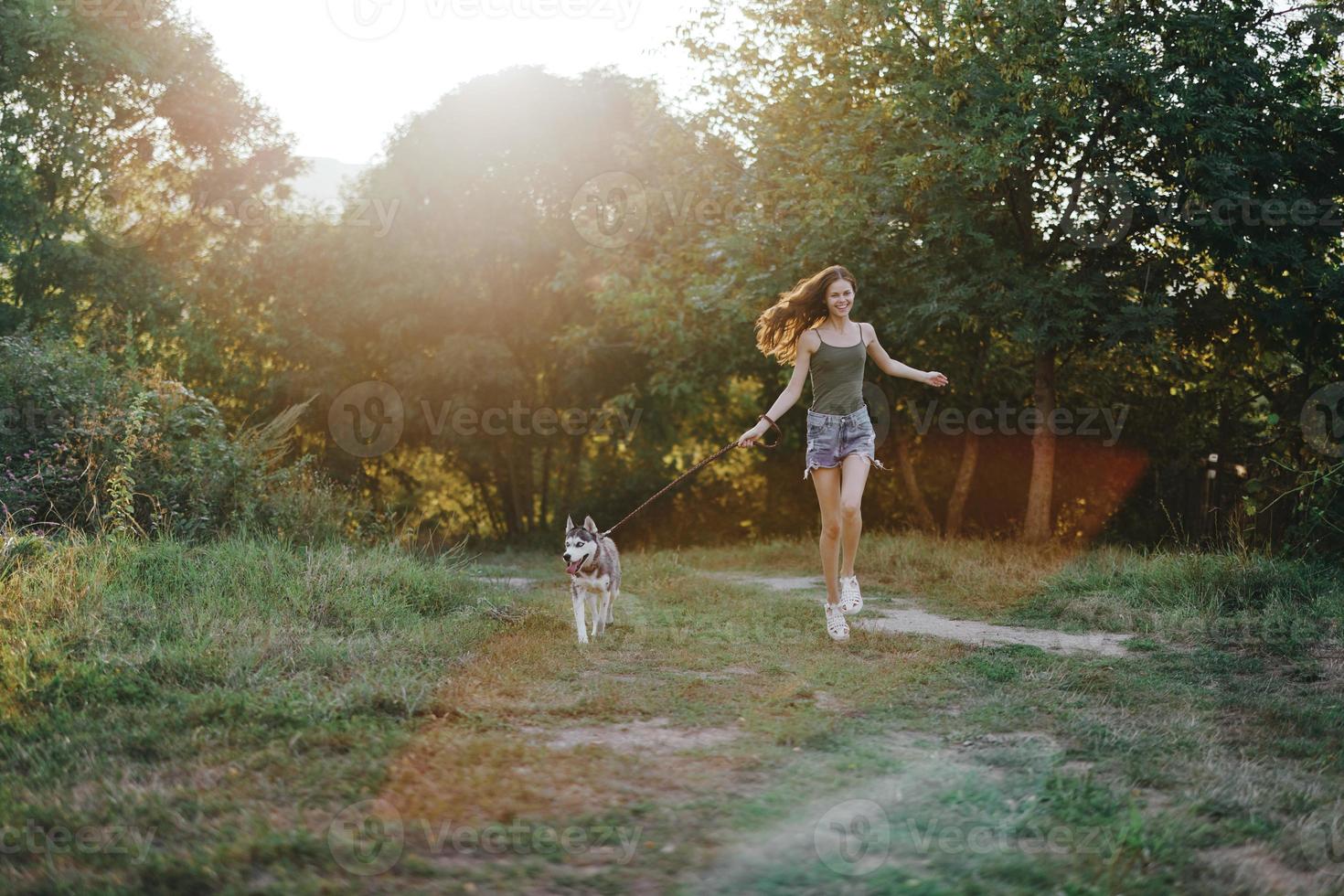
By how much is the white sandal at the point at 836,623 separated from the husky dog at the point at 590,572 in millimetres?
1531

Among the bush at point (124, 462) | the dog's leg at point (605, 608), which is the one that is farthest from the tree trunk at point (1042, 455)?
the bush at point (124, 462)

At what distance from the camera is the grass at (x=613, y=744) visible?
2.93m

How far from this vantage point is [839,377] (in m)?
6.48

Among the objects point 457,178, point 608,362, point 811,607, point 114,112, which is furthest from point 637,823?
point 114,112

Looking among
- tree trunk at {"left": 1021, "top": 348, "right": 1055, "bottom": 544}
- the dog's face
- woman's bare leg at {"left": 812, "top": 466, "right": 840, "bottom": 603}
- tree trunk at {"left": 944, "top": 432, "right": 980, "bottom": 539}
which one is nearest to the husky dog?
the dog's face

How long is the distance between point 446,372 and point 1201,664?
49.1 ft

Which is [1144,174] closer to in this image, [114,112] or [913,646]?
[913,646]

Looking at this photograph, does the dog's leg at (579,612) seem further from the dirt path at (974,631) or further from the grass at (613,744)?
the dirt path at (974,631)

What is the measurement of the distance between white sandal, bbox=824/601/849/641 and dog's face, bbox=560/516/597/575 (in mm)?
1632

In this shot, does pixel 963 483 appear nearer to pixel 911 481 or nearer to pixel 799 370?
pixel 911 481

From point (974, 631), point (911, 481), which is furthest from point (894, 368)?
point (911, 481)

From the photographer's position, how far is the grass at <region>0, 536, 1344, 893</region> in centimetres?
293

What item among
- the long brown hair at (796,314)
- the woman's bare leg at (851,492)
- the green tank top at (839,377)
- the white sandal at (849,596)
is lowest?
the white sandal at (849,596)

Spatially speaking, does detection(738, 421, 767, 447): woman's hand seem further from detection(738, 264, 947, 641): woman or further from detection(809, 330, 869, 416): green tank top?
detection(809, 330, 869, 416): green tank top
